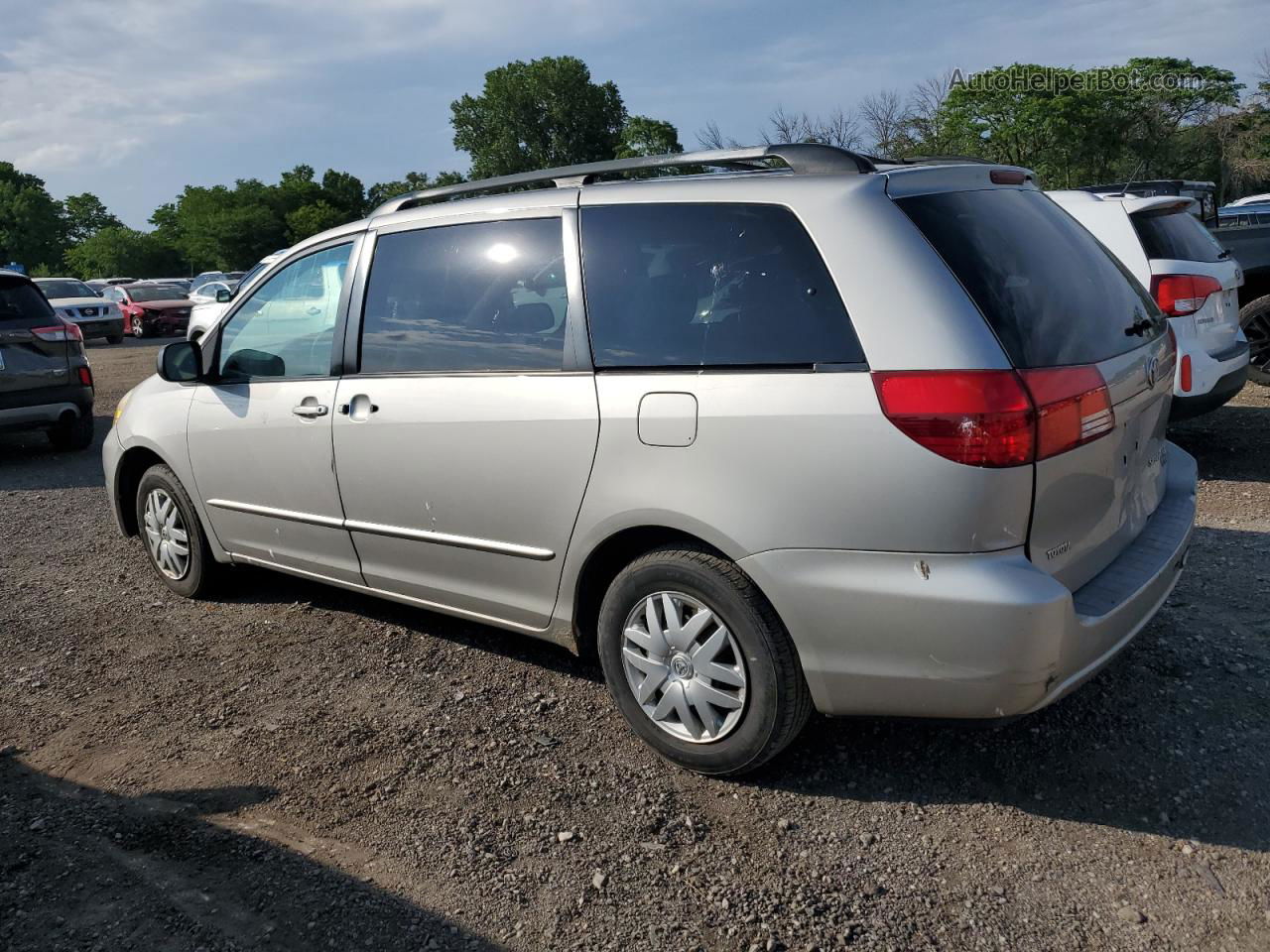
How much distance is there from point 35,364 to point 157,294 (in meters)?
23.6

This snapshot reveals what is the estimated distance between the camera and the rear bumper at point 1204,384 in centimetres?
638

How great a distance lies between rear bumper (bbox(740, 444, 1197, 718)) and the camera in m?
2.69

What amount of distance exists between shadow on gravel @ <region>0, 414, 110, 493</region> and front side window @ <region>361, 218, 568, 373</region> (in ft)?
17.5

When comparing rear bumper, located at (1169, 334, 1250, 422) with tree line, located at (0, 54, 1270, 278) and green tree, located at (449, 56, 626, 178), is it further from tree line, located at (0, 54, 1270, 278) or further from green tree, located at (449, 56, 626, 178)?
green tree, located at (449, 56, 626, 178)

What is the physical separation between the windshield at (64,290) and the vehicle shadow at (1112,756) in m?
26.6

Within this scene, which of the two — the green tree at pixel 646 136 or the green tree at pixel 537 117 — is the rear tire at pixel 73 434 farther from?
the green tree at pixel 537 117

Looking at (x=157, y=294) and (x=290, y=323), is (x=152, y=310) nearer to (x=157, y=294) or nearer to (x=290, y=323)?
(x=157, y=294)

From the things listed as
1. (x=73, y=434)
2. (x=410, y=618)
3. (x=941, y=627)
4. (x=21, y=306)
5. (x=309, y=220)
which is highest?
(x=309, y=220)

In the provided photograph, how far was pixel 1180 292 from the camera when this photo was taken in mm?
6559

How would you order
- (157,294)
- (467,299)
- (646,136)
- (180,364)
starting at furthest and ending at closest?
1. (646,136)
2. (157,294)
3. (180,364)
4. (467,299)

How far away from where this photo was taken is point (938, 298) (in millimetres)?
2793

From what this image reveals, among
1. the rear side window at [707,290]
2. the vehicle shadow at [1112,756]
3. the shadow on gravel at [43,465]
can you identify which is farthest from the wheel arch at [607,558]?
the shadow on gravel at [43,465]

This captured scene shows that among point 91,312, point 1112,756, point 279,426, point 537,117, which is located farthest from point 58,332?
point 537,117

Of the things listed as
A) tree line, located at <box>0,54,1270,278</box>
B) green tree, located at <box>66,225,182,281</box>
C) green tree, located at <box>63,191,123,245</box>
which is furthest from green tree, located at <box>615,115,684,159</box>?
green tree, located at <box>63,191,123,245</box>
